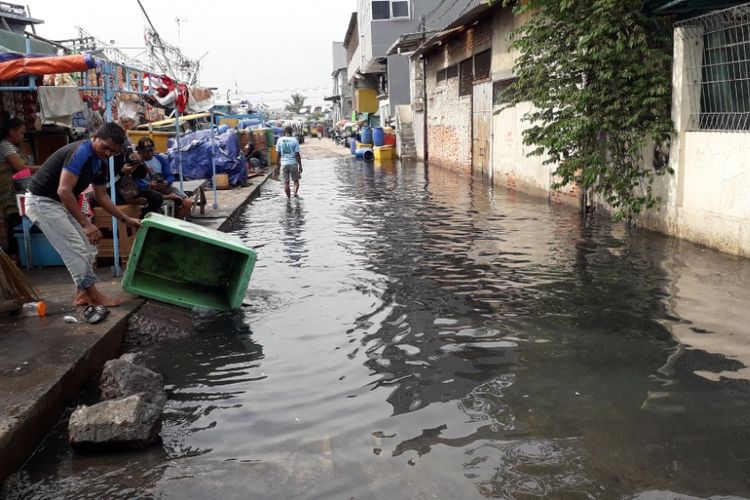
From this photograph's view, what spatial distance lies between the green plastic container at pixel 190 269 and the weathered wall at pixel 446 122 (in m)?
15.9

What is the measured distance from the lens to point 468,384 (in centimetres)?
475

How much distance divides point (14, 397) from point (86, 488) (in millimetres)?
973

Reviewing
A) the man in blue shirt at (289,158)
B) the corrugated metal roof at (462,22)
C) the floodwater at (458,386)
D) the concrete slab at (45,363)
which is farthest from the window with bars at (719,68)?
the man in blue shirt at (289,158)

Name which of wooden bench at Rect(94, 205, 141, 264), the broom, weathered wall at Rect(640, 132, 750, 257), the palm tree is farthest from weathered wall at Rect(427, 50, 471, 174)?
the palm tree

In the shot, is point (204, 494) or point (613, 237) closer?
point (204, 494)

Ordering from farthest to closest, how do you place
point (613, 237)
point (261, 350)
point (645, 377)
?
point (613, 237) → point (261, 350) → point (645, 377)

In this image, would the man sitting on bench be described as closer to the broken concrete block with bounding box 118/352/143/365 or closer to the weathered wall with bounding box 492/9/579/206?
the broken concrete block with bounding box 118/352/143/365

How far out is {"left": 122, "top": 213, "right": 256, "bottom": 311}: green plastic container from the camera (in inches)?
255

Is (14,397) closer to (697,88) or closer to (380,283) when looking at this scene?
(380,283)

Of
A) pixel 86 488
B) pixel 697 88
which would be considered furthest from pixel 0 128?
pixel 697 88

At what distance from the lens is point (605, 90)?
10172 mm

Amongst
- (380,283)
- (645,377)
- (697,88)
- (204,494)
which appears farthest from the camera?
(697,88)

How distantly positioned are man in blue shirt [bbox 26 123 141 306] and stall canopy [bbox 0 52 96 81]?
3.88 feet

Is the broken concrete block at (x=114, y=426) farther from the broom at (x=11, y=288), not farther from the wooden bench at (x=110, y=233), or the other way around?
the wooden bench at (x=110, y=233)
